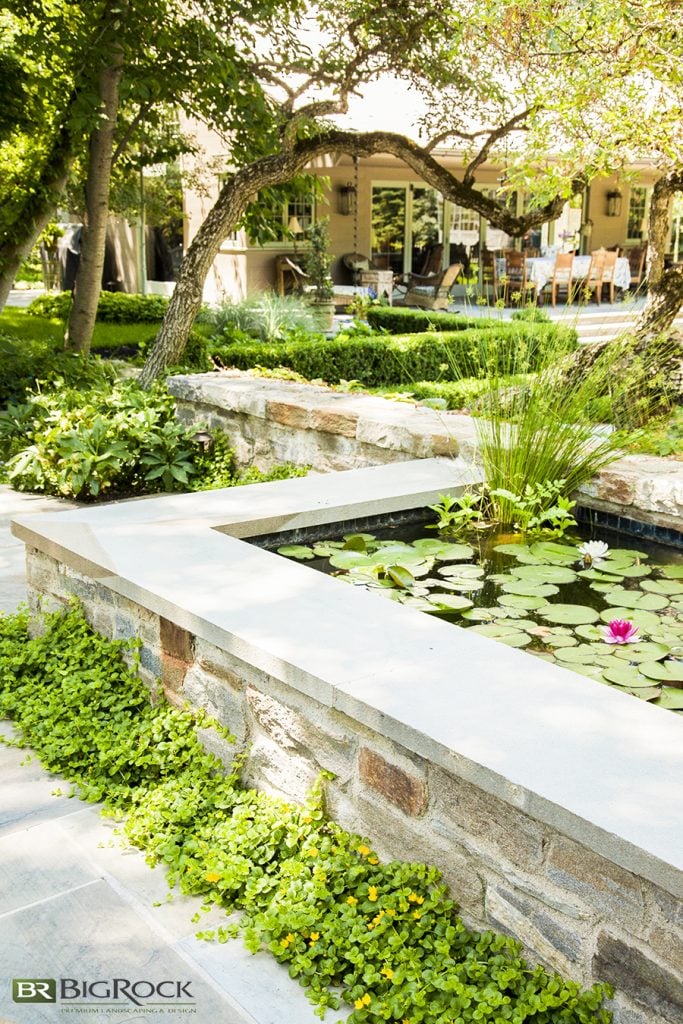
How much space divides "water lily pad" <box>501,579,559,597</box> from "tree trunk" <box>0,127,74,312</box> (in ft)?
21.6

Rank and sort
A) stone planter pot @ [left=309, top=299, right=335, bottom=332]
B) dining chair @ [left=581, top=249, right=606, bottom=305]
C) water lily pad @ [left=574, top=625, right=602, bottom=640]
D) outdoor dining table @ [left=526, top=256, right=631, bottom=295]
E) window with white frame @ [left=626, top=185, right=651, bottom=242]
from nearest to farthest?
water lily pad @ [left=574, top=625, right=602, bottom=640] < stone planter pot @ [left=309, top=299, right=335, bottom=332] < outdoor dining table @ [left=526, top=256, right=631, bottom=295] < dining chair @ [left=581, top=249, right=606, bottom=305] < window with white frame @ [left=626, top=185, right=651, bottom=242]

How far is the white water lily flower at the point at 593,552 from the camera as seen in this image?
3570 millimetres

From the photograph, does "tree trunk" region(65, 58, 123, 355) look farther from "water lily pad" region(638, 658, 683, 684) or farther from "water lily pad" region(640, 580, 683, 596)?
"water lily pad" region(638, 658, 683, 684)

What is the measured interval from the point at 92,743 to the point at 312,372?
256 inches

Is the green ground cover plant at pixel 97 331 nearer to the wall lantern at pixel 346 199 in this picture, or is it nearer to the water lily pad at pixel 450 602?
the wall lantern at pixel 346 199

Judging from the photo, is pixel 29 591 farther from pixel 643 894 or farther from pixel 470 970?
pixel 643 894

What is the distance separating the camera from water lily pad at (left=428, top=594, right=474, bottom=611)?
3.16 meters

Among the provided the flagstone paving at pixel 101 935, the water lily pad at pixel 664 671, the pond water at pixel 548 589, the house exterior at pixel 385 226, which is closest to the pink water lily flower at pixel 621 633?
the pond water at pixel 548 589

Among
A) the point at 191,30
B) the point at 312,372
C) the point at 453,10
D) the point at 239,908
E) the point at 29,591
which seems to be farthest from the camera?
the point at 312,372

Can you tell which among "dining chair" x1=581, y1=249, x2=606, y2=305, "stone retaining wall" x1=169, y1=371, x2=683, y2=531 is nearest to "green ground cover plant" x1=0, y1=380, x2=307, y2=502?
"stone retaining wall" x1=169, y1=371, x2=683, y2=531

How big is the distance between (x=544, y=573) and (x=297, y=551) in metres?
0.90

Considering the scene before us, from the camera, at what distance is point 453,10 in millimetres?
6352

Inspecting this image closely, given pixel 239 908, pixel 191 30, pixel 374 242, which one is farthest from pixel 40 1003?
pixel 374 242

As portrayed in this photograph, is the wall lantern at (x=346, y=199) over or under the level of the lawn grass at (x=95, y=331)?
over
